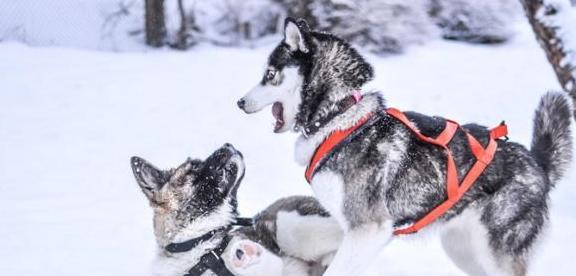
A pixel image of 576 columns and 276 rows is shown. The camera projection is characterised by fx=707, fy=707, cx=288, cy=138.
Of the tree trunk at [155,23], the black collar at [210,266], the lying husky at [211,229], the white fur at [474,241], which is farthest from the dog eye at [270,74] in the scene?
the tree trunk at [155,23]

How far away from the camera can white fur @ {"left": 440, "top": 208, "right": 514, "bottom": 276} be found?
12.0 ft

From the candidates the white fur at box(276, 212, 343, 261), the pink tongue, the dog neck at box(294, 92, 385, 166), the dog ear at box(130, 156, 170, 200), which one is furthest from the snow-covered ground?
the dog ear at box(130, 156, 170, 200)

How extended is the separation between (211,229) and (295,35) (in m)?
1.08

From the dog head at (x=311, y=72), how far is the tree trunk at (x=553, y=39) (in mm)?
2110

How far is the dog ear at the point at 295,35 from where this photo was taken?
11.7 ft

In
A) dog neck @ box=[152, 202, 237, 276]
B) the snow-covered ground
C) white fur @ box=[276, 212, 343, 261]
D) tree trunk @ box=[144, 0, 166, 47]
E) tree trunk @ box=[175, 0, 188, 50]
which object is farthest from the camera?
tree trunk @ box=[175, 0, 188, 50]

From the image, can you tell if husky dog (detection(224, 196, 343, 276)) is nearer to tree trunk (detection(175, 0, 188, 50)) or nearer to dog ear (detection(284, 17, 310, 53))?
dog ear (detection(284, 17, 310, 53))

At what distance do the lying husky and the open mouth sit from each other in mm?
296

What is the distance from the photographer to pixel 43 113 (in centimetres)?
898

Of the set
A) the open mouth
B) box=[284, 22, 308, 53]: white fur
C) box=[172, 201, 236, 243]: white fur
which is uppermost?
box=[284, 22, 308, 53]: white fur

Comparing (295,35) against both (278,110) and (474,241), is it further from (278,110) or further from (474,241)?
(474,241)

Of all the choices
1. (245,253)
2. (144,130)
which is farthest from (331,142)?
(144,130)

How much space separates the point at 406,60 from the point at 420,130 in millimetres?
8047

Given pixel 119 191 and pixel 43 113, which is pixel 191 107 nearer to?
pixel 43 113
